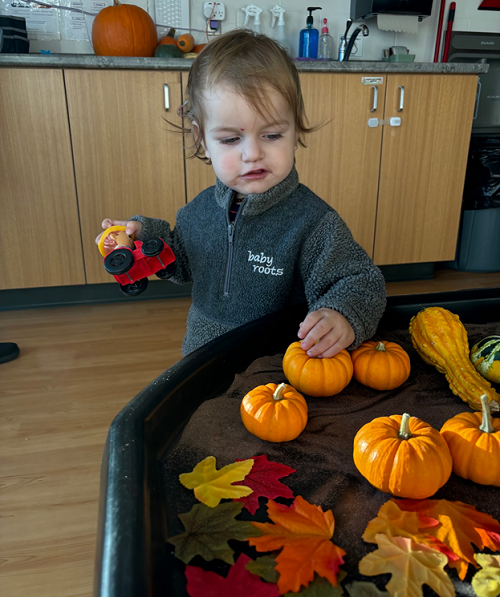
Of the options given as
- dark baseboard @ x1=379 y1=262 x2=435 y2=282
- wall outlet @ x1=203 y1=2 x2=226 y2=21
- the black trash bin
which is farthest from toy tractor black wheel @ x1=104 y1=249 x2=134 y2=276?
the black trash bin

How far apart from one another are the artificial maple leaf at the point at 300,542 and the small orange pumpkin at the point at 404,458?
69 millimetres

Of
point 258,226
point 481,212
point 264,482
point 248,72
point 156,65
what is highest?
point 156,65

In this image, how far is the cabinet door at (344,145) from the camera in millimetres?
2184

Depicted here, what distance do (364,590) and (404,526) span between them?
8 cm

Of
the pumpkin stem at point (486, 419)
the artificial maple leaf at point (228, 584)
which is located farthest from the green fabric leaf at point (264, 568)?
the pumpkin stem at point (486, 419)

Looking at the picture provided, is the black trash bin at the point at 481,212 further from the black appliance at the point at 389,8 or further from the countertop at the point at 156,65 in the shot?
the black appliance at the point at 389,8

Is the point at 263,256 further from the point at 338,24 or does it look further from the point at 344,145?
the point at 338,24

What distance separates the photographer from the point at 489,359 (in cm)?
65

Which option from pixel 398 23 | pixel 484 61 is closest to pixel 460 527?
pixel 398 23

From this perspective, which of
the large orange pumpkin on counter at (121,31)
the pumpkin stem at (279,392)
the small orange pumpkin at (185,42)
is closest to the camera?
the pumpkin stem at (279,392)

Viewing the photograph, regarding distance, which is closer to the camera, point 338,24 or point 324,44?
point 324,44

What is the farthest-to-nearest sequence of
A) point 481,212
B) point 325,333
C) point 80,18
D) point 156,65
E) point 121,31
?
point 481,212
point 80,18
point 121,31
point 156,65
point 325,333

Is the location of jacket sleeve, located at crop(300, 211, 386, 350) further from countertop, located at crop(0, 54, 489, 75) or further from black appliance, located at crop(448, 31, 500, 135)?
black appliance, located at crop(448, 31, 500, 135)

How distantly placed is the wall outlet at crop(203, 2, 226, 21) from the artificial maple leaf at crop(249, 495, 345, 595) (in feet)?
8.73
